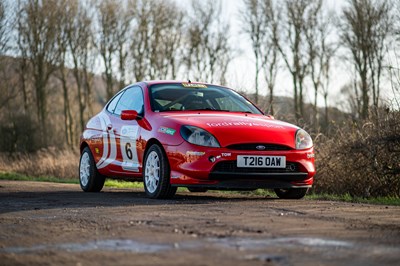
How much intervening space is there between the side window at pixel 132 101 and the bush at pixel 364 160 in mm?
3568

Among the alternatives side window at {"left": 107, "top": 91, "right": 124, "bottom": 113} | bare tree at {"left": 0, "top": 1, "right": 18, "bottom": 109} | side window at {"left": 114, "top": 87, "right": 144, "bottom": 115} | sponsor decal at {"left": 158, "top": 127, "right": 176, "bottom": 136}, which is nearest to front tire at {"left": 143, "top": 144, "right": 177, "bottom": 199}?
sponsor decal at {"left": 158, "top": 127, "right": 176, "bottom": 136}

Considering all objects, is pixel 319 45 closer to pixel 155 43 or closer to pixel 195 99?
pixel 155 43

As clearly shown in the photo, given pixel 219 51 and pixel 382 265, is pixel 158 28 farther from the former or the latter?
pixel 382 265

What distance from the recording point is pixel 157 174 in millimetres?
9500

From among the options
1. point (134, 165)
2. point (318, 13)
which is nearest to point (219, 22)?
point (318, 13)

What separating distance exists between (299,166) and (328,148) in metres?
3.99

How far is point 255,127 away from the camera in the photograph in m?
9.30

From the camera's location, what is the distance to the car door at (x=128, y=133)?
34.0ft

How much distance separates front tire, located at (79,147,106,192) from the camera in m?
12.0

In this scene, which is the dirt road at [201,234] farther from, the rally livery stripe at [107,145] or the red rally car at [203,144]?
the rally livery stripe at [107,145]

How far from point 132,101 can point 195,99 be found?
1010mm

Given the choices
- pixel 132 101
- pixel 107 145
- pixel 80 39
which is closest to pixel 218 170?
pixel 132 101

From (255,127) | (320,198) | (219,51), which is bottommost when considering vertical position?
(320,198)

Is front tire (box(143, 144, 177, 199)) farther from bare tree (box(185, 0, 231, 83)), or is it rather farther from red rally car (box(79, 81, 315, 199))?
bare tree (box(185, 0, 231, 83))
